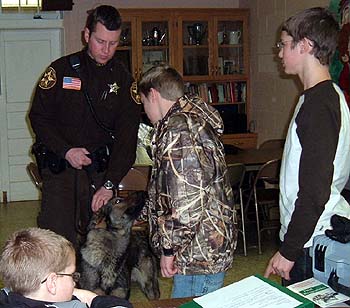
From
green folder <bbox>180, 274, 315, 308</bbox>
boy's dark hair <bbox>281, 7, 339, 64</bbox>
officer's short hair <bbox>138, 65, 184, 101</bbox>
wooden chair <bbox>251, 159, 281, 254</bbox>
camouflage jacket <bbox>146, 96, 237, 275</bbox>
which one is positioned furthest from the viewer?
wooden chair <bbox>251, 159, 281, 254</bbox>

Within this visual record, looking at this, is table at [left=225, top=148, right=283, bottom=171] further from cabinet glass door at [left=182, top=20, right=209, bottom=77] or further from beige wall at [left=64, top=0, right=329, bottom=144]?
cabinet glass door at [left=182, top=20, right=209, bottom=77]

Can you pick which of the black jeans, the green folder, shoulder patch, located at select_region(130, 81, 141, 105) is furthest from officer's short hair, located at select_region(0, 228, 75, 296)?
shoulder patch, located at select_region(130, 81, 141, 105)

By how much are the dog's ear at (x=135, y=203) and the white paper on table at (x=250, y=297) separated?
1571 mm

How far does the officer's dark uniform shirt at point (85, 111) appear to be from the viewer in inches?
127

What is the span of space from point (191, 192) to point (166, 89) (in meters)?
0.39

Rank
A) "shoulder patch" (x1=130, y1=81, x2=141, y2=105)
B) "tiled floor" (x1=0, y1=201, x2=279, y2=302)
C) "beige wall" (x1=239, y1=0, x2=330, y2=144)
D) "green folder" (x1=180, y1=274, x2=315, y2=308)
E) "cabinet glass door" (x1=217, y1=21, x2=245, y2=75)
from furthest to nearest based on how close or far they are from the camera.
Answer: "cabinet glass door" (x1=217, y1=21, x2=245, y2=75) < "beige wall" (x1=239, y1=0, x2=330, y2=144) < "tiled floor" (x1=0, y1=201, x2=279, y2=302) < "shoulder patch" (x1=130, y1=81, x2=141, y2=105) < "green folder" (x1=180, y1=274, x2=315, y2=308)

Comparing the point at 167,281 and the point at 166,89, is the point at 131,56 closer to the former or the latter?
the point at 167,281

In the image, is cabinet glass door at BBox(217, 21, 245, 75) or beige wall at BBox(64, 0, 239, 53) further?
cabinet glass door at BBox(217, 21, 245, 75)

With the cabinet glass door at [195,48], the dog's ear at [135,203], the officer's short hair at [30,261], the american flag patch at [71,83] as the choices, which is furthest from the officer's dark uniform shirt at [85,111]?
the cabinet glass door at [195,48]

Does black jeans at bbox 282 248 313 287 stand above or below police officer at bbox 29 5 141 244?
below

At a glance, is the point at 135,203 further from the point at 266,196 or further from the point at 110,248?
the point at 266,196

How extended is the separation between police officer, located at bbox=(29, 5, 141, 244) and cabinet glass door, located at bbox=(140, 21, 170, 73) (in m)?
4.30

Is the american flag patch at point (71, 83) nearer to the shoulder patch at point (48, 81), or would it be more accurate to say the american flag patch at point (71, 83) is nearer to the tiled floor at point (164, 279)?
the shoulder patch at point (48, 81)

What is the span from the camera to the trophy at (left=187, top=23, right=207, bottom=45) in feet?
25.2
